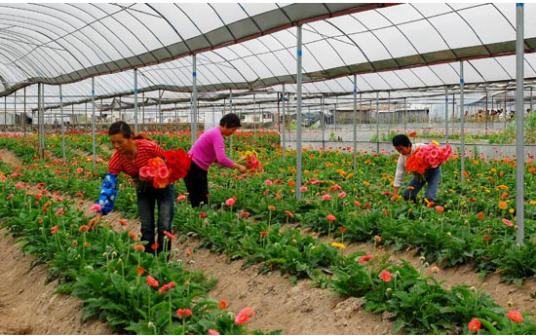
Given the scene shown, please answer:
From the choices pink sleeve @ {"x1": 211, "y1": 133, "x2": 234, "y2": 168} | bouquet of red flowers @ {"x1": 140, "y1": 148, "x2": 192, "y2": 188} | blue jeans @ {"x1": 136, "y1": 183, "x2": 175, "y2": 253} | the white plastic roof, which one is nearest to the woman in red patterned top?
blue jeans @ {"x1": 136, "y1": 183, "x2": 175, "y2": 253}

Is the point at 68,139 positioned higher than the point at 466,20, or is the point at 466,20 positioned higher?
the point at 466,20

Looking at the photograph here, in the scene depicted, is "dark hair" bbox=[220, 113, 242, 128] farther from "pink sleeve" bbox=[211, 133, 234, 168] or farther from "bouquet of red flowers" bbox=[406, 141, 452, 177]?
"bouquet of red flowers" bbox=[406, 141, 452, 177]

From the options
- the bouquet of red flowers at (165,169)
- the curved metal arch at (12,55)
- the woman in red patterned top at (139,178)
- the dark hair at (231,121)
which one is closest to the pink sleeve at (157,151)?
the woman in red patterned top at (139,178)

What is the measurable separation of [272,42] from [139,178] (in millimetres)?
10823

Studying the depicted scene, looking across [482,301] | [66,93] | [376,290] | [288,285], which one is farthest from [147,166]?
[66,93]

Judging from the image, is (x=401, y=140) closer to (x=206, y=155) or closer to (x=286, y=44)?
(x=206, y=155)

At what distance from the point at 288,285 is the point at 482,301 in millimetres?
1652

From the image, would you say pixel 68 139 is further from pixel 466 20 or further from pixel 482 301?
pixel 482 301

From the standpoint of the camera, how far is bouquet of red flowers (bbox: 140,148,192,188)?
5.16m

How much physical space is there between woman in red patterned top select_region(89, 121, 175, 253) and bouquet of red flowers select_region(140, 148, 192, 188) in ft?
0.51

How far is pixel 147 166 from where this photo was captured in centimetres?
526

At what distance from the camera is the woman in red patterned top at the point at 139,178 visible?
5.09 m

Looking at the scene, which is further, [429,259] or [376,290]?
[429,259]

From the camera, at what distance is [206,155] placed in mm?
7262
